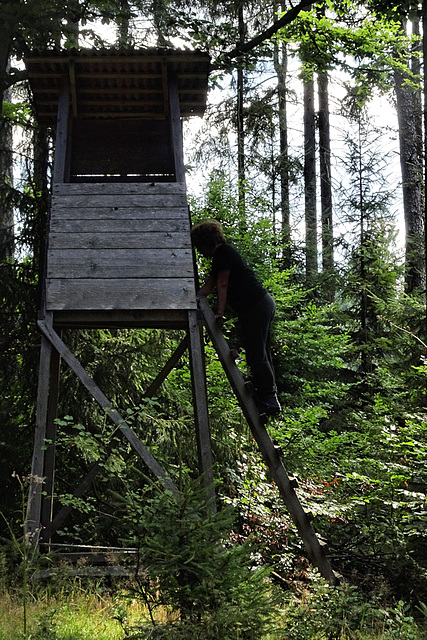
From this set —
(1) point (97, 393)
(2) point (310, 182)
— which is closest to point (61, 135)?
(1) point (97, 393)

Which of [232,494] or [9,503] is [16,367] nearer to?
[9,503]

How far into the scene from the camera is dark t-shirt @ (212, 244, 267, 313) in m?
6.14

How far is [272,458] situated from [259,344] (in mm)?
1080

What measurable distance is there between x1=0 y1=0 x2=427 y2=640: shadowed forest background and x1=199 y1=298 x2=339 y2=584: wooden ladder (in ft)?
1.59

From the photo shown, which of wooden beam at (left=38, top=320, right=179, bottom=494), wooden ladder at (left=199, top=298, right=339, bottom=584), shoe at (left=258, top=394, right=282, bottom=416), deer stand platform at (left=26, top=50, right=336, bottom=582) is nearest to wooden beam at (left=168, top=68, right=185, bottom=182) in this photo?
deer stand platform at (left=26, top=50, right=336, bottom=582)

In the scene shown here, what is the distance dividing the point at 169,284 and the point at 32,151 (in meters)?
5.40

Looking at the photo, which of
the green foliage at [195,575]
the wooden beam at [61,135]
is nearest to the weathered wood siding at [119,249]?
the wooden beam at [61,135]

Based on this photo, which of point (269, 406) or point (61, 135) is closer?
point (269, 406)

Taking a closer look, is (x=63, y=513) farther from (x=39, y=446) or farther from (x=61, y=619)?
(x=61, y=619)

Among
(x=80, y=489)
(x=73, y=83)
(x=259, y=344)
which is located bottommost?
(x=80, y=489)

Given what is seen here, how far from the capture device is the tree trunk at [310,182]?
16.6 meters

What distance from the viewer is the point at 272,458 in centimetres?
601

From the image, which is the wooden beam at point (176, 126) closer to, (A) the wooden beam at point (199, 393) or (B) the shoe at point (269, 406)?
(A) the wooden beam at point (199, 393)

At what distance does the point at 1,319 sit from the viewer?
27.1 feet
